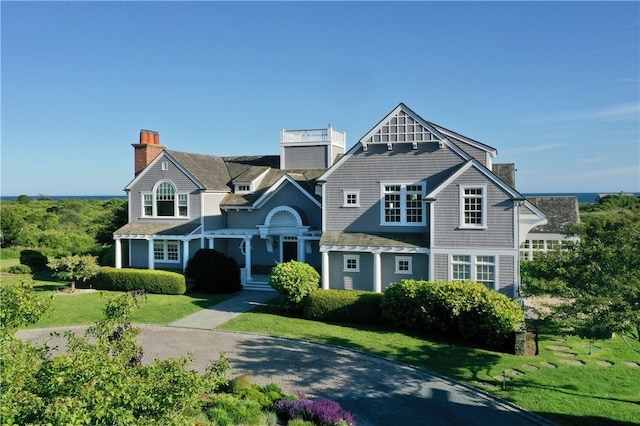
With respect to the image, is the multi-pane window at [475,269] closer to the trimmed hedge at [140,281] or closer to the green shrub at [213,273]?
the green shrub at [213,273]

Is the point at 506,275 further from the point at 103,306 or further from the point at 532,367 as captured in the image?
the point at 103,306

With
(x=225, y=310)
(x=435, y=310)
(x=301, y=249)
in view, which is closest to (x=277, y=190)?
(x=301, y=249)

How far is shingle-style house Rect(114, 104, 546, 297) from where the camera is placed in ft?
81.6

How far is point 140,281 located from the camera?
3062cm

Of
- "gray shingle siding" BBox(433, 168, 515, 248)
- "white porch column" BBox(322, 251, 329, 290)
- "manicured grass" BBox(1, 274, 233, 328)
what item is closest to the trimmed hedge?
"manicured grass" BBox(1, 274, 233, 328)

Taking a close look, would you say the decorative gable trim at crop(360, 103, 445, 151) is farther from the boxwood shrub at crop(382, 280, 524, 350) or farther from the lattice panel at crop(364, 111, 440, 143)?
the boxwood shrub at crop(382, 280, 524, 350)

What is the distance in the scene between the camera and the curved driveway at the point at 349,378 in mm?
13859

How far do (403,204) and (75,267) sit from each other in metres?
19.7

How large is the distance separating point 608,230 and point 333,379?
383 inches

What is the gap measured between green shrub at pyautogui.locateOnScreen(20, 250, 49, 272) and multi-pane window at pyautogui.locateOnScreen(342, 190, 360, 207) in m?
25.1

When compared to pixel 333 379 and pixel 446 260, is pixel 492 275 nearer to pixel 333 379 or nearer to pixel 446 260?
pixel 446 260

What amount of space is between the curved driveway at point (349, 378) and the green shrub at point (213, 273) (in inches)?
315

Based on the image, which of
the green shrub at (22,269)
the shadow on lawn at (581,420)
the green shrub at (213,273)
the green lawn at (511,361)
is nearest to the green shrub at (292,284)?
the green lawn at (511,361)

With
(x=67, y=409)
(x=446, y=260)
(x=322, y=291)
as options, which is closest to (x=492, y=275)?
(x=446, y=260)
